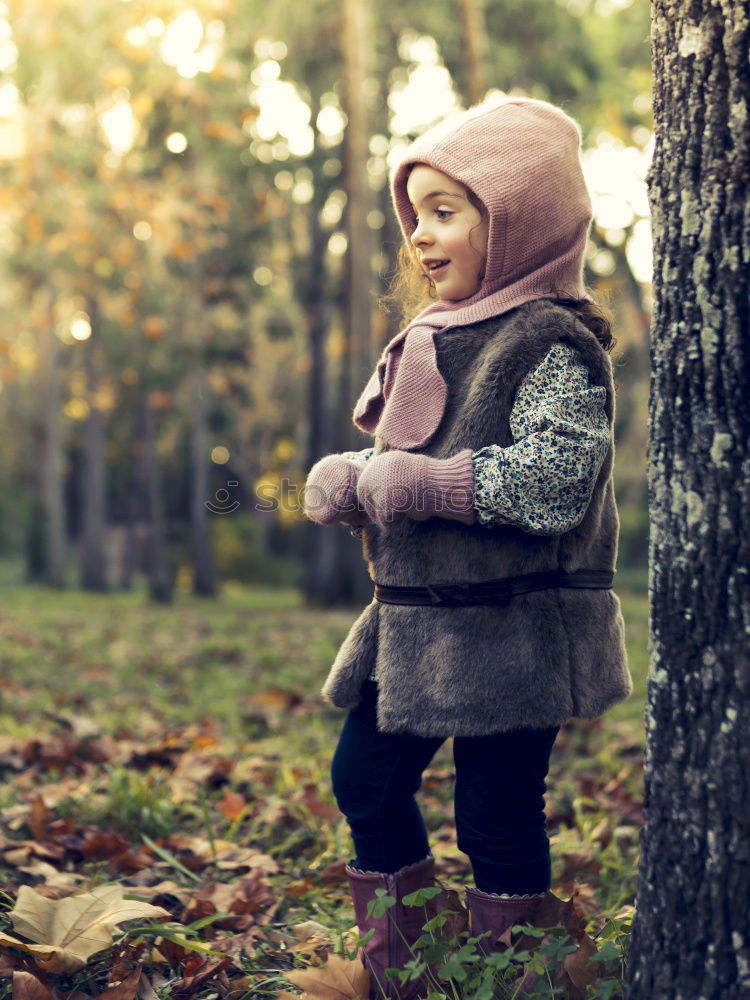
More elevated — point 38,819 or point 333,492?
point 333,492

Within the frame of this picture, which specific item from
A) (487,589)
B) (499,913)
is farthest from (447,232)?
(499,913)

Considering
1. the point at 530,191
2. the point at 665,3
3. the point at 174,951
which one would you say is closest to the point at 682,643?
the point at 530,191

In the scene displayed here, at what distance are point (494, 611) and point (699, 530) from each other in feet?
1.65

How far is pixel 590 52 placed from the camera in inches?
614

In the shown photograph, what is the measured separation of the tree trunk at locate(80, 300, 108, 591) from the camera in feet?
66.4

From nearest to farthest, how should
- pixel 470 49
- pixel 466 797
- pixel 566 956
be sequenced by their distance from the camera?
pixel 566 956, pixel 466 797, pixel 470 49

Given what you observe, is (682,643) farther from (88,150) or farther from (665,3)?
(88,150)

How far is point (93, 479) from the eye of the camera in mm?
21469

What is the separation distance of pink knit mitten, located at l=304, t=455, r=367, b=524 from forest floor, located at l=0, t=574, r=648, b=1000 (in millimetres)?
937

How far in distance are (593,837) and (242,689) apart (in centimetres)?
351

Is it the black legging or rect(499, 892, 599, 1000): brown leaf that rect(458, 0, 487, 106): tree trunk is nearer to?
the black legging

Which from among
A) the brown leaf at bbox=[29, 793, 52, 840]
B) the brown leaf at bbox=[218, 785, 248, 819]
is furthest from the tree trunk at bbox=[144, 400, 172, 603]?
the brown leaf at bbox=[29, 793, 52, 840]

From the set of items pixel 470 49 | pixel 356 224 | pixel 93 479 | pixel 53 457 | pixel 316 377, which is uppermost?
pixel 470 49

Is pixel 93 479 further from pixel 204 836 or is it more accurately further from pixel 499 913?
pixel 499 913
